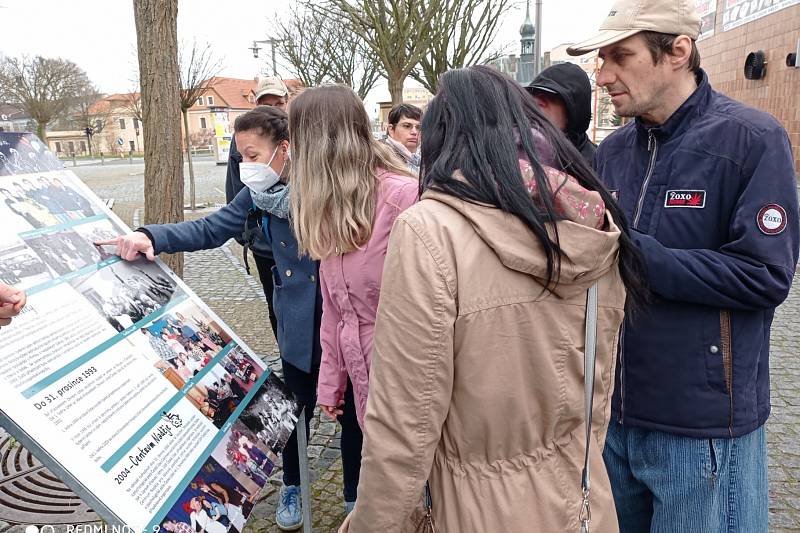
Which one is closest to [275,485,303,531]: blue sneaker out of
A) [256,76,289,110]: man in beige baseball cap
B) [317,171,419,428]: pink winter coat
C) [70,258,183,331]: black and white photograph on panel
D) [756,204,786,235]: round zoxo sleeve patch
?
[317,171,419,428]: pink winter coat

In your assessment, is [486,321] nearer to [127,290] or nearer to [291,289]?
[127,290]

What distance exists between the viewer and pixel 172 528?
147cm

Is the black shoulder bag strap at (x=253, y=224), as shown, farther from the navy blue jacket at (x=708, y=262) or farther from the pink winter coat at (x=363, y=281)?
the navy blue jacket at (x=708, y=262)

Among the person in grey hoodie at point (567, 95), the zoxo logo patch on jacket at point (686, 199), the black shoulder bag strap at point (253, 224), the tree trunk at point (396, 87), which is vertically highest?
the tree trunk at point (396, 87)

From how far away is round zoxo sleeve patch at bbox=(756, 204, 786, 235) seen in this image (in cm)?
141

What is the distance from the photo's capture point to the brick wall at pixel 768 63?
12.9m

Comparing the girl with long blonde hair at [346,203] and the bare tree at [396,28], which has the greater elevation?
the bare tree at [396,28]

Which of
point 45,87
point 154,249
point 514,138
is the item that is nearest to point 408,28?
point 154,249

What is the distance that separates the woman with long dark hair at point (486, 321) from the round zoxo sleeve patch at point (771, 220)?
35 cm

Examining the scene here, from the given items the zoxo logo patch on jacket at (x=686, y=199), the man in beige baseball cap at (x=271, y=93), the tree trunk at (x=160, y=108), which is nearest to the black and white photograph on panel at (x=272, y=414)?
the zoxo logo patch on jacket at (x=686, y=199)

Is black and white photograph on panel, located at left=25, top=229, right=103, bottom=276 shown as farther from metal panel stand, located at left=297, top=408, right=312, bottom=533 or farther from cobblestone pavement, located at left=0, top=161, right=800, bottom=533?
cobblestone pavement, located at left=0, top=161, right=800, bottom=533

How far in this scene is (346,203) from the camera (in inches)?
80.0

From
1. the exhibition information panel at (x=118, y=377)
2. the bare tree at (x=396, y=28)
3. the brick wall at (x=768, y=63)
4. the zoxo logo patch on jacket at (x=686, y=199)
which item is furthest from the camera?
the brick wall at (x=768, y=63)

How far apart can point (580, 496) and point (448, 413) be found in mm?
372
